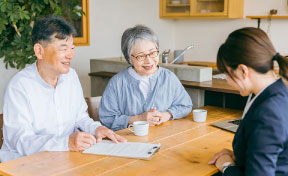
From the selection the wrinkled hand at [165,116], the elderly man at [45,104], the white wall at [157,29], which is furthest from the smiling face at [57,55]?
the white wall at [157,29]

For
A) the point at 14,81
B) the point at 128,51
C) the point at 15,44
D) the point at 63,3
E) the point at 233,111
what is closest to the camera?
the point at 14,81

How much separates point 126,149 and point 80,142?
0.67 ft

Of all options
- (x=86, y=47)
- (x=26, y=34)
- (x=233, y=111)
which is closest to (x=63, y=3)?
(x=26, y=34)

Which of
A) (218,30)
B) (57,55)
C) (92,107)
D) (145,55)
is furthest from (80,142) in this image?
(218,30)

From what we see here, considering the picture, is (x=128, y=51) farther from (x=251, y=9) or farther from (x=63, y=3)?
(x=251, y=9)

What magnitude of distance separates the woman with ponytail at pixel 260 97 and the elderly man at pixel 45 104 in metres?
0.68

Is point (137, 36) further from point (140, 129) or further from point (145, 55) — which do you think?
point (140, 129)

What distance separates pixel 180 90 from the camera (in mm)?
2252

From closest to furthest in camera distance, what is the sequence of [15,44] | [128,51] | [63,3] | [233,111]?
[128,51] → [233,111] → [15,44] → [63,3]

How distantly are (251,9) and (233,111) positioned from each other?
310cm

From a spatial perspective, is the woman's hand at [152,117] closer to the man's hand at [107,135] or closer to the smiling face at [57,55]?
the man's hand at [107,135]

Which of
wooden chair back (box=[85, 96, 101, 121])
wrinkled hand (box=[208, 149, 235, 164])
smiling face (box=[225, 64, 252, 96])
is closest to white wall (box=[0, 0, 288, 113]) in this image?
wooden chair back (box=[85, 96, 101, 121])

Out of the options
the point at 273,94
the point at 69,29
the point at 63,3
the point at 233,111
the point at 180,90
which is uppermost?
the point at 63,3

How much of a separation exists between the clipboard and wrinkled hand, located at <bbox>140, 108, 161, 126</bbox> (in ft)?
1.14
